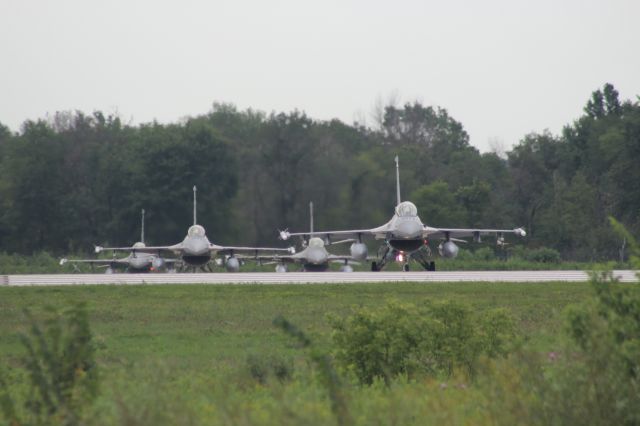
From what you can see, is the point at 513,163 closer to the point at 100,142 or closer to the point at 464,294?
the point at 100,142

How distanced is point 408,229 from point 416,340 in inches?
1170

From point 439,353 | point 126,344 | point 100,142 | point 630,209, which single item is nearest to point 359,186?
point 630,209

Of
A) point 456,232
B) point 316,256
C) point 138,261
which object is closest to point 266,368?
point 456,232

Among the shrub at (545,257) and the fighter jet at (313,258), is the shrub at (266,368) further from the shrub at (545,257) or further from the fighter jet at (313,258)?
the shrub at (545,257)

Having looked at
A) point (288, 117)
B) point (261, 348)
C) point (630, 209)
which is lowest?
point (261, 348)

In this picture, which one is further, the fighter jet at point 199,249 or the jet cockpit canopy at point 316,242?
the jet cockpit canopy at point 316,242

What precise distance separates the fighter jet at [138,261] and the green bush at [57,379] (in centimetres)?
4608

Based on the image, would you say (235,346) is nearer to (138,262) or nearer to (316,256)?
(316,256)

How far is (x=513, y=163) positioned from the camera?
234 ft

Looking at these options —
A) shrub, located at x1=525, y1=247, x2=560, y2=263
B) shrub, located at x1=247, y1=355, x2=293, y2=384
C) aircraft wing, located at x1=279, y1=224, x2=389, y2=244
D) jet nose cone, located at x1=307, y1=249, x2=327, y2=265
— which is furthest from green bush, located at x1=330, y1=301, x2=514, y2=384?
jet nose cone, located at x1=307, y1=249, x2=327, y2=265

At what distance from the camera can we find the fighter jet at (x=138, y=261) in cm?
5562

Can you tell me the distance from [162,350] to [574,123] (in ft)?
195

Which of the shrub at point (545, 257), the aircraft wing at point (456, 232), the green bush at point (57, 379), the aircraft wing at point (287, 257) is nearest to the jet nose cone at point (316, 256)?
the aircraft wing at point (287, 257)

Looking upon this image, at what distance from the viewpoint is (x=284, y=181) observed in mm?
52469
